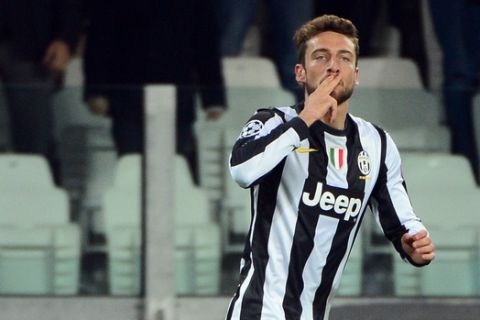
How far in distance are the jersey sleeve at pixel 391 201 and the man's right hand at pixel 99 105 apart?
2530mm

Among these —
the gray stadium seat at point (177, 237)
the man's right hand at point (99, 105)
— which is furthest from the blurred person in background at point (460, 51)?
the man's right hand at point (99, 105)

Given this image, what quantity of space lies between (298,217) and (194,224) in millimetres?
2594

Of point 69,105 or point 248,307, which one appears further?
point 69,105

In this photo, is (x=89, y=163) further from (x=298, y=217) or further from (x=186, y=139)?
(x=298, y=217)

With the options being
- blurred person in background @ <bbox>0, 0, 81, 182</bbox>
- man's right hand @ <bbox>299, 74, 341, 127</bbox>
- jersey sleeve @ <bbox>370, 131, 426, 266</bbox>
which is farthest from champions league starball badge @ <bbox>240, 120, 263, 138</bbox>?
blurred person in background @ <bbox>0, 0, 81, 182</bbox>

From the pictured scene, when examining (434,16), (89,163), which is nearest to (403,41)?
(434,16)

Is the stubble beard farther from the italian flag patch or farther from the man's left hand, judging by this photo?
the man's left hand

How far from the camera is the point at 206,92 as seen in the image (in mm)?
7398

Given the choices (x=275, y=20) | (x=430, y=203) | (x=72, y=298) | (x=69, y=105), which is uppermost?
(x=275, y=20)

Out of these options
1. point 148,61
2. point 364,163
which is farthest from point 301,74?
point 148,61

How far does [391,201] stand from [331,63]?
1.87 feet

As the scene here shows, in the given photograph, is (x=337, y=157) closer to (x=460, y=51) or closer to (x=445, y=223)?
(x=445, y=223)

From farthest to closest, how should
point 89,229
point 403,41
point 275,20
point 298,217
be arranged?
point 403,41, point 275,20, point 89,229, point 298,217

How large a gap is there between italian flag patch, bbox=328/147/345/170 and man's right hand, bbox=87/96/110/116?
260cm
